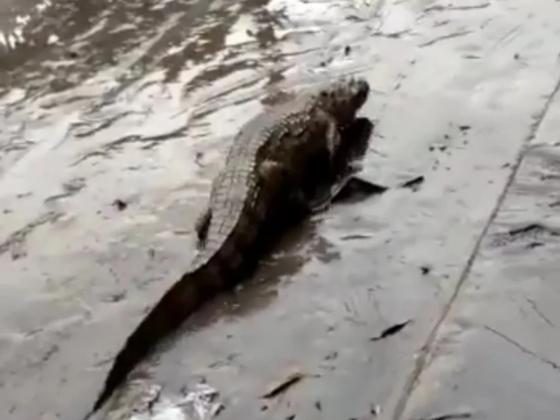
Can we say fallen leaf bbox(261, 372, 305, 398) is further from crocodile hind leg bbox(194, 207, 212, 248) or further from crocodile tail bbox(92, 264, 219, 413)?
crocodile hind leg bbox(194, 207, 212, 248)

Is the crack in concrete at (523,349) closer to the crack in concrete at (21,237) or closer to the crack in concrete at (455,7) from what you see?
the crack in concrete at (21,237)

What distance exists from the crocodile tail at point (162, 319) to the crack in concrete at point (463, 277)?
0.91 meters

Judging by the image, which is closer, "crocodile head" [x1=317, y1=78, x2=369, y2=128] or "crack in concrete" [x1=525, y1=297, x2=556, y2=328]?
"crack in concrete" [x1=525, y1=297, x2=556, y2=328]

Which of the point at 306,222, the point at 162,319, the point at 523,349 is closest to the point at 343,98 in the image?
the point at 306,222

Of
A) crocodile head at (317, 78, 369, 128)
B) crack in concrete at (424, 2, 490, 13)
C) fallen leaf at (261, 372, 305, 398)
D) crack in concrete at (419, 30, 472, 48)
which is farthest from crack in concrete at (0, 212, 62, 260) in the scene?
crack in concrete at (424, 2, 490, 13)

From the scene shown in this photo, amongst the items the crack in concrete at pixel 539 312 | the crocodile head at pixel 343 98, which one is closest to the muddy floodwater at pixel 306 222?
the crack in concrete at pixel 539 312

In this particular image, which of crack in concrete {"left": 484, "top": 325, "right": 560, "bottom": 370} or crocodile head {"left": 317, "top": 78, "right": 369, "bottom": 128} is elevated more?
crocodile head {"left": 317, "top": 78, "right": 369, "bottom": 128}

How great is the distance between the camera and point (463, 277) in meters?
4.35

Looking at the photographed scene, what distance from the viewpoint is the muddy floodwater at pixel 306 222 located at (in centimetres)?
396

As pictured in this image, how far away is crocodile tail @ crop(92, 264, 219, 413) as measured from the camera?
4.00 meters

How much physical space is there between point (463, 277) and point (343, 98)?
147cm

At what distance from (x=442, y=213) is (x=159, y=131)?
168cm

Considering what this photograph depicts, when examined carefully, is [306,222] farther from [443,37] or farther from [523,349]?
[443,37]

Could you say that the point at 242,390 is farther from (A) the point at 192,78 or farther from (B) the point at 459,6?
(B) the point at 459,6
